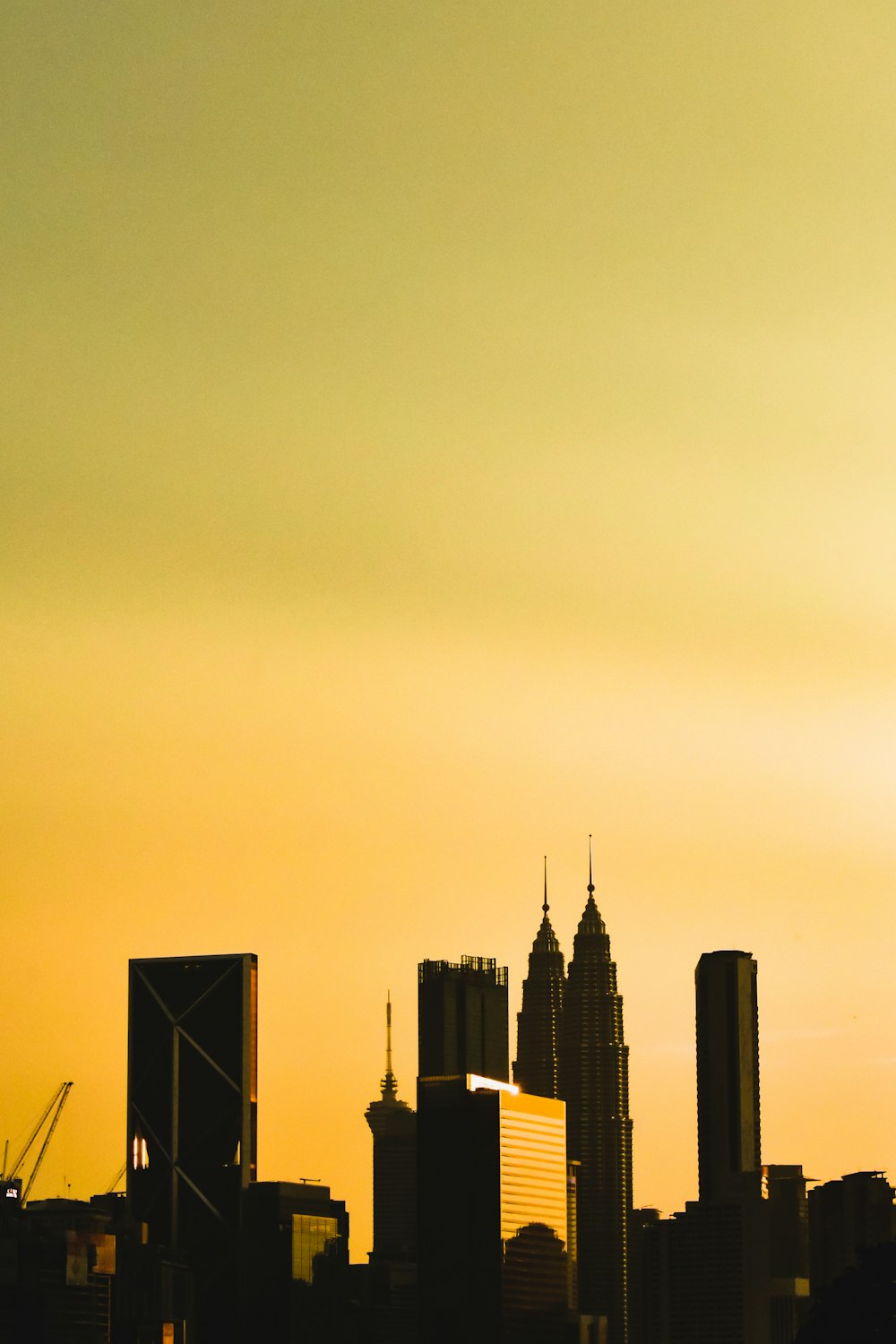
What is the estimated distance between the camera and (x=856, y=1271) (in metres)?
168

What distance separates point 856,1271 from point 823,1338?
7651mm

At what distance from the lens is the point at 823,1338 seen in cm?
16100
